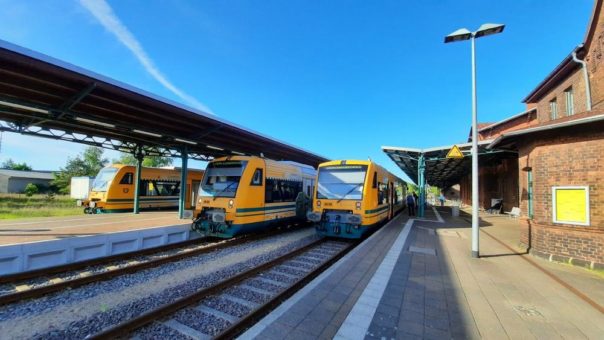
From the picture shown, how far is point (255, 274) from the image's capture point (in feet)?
19.6

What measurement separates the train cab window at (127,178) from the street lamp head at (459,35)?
17.6 m

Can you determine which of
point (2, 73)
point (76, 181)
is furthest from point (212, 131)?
point (76, 181)

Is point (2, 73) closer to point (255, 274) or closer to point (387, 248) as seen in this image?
point (255, 274)

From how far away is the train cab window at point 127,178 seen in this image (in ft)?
54.3

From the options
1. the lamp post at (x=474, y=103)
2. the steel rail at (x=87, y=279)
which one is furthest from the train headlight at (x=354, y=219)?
the steel rail at (x=87, y=279)

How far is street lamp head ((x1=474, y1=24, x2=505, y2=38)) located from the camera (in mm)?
6895

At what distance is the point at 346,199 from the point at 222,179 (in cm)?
438

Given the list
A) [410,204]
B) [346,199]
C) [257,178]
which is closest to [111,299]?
[257,178]

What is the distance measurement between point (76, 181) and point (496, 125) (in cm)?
5183

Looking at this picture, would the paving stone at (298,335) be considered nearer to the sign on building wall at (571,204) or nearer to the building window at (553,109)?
the sign on building wall at (571,204)

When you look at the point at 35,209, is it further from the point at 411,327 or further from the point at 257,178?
the point at 411,327

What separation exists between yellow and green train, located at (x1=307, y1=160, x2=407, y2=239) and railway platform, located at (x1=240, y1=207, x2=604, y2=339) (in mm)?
2149

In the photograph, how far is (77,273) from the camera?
6367mm

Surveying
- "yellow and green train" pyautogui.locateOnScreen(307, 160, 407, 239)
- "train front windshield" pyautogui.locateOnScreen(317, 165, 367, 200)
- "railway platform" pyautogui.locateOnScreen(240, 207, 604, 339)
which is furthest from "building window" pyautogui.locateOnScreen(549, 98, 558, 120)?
"train front windshield" pyautogui.locateOnScreen(317, 165, 367, 200)
